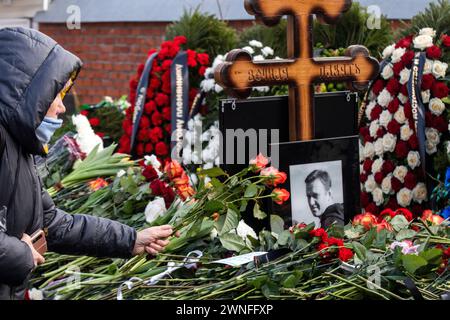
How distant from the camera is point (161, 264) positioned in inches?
124

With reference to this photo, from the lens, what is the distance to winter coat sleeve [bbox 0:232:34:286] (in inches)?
93.4

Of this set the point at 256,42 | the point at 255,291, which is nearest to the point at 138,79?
the point at 256,42

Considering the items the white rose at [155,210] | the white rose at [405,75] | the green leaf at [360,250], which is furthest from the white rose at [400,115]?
the green leaf at [360,250]

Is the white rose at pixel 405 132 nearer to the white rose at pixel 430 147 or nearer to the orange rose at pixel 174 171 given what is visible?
the white rose at pixel 430 147

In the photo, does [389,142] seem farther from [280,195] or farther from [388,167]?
[280,195]

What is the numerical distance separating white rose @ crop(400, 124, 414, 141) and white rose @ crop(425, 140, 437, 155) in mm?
126

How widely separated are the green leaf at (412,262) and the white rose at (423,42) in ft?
8.05

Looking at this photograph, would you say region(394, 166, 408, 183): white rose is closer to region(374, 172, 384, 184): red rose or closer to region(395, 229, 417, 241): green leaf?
region(374, 172, 384, 184): red rose

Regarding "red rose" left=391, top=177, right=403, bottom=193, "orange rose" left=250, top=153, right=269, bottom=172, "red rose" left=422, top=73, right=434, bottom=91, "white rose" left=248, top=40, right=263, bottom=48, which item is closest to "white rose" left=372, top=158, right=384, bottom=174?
"red rose" left=391, top=177, right=403, bottom=193

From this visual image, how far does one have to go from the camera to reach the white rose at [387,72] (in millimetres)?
5020

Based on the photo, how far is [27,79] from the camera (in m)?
2.46

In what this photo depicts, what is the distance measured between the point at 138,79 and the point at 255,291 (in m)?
3.88

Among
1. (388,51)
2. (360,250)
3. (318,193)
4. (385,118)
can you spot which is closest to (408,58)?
(388,51)
